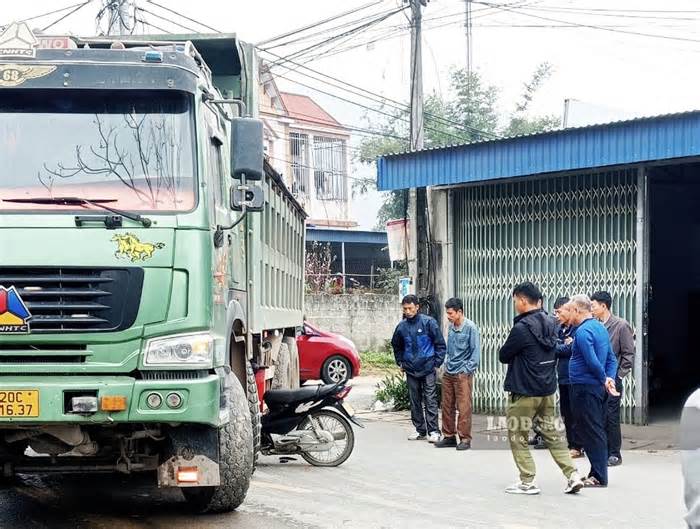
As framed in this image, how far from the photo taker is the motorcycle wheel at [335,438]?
9.31 meters

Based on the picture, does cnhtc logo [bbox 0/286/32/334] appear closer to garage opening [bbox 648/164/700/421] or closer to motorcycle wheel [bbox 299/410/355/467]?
motorcycle wheel [bbox 299/410/355/467]

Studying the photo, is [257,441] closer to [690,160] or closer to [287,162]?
[690,160]

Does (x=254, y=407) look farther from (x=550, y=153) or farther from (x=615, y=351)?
(x=550, y=153)

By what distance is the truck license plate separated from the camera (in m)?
5.59

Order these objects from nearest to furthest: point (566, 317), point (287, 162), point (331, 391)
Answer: point (331, 391)
point (566, 317)
point (287, 162)

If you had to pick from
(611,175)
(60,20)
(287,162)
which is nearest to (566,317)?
(611,175)

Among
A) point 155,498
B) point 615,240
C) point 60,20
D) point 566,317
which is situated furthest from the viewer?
point 60,20

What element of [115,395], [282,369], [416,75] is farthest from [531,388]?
[416,75]

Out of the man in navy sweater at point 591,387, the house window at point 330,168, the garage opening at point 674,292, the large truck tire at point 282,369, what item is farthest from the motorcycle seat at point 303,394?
the house window at point 330,168

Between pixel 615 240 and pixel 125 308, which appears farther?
pixel 615 240

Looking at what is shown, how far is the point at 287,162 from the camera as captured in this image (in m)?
38.0

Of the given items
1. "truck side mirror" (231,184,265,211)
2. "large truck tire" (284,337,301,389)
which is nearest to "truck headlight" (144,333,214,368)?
"truck side mirror" (231,184,265,211)

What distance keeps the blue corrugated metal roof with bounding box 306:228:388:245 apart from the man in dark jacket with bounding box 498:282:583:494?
24016mm

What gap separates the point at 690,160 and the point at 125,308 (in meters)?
7.62
